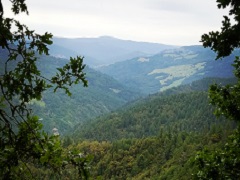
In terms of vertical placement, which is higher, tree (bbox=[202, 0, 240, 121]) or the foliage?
tree (bbox=[202, 0, 240, 121])

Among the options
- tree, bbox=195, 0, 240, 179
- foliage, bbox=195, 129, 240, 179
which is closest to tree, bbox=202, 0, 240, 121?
tree, bbox=195, 0, 240, 179

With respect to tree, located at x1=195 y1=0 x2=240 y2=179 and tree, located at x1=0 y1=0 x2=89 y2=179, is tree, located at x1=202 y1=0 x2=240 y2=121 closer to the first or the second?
tree, located at x1=195 y1=0 x2=240 y2=179

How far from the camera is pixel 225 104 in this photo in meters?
12.8

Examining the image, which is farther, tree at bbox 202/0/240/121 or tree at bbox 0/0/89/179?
tree at bbox 202/0/240/121

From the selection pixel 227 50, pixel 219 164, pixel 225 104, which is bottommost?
pixel 219 164

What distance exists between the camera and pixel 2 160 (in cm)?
740

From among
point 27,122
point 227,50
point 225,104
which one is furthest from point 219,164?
point 27,122

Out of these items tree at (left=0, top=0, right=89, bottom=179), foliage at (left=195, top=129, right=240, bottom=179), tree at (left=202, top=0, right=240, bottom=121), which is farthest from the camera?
foliage at (left=195, top=129, right=240, bottom=179)

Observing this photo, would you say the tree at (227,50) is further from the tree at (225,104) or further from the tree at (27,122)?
the tree at (27,122)

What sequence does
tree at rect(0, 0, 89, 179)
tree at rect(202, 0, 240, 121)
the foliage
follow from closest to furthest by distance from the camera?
tree at rect(0, 0, 89, 179) < tree at rect(202, 0, 240, 121) < the foliage

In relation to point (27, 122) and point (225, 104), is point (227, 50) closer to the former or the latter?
point (225, 104)

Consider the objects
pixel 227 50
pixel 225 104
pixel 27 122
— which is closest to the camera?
pixel 27 122

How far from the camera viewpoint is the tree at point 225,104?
33.9 ft

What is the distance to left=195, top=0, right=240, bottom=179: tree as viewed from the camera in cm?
1034
